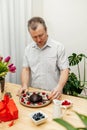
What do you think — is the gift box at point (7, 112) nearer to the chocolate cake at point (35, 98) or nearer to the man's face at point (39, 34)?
the chocolate cake at point (35, 98)

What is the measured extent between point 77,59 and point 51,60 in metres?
0.58

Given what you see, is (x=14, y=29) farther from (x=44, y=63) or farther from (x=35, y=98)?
(x=35, y=98)

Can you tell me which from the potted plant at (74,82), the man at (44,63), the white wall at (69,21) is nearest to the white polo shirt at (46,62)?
the man at (44,63)

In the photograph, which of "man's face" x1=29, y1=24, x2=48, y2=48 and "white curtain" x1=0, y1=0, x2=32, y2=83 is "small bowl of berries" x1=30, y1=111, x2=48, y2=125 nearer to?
"man's face" x1=29, y1=24, x2=48, y2=48

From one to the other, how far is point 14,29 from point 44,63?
0.74 metres

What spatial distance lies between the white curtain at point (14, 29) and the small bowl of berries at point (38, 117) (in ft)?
4.59

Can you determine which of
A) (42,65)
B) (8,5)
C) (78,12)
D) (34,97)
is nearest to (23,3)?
(8,5)

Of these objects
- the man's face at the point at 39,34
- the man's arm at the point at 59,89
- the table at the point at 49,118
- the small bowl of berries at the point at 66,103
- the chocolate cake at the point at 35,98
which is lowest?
the table at the point at 49,118

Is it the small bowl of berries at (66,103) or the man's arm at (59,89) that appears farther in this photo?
the man's arm at (59,89)

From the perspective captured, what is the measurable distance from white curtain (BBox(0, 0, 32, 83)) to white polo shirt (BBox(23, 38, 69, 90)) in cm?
50

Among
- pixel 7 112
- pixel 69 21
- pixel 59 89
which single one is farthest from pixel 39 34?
pixel 69 21

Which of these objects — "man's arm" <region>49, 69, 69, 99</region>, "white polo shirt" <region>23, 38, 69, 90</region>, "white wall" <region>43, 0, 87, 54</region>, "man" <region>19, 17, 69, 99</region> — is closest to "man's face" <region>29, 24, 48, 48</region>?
"man" <region>19, 17, 69, 99</region>

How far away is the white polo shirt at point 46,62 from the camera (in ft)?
7.77

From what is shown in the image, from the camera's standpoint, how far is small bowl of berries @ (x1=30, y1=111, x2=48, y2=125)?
155 cm
